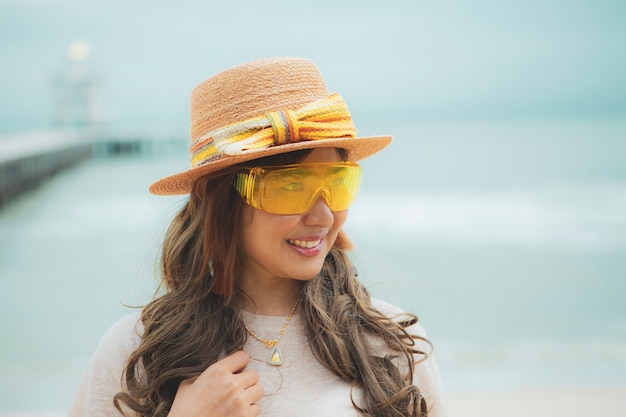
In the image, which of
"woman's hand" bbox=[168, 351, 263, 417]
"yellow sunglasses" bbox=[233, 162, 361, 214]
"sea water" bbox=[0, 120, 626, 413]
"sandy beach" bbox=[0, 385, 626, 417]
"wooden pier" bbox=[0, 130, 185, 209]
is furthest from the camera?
"wooden pier" bbox=[0, 130, 185, 209]

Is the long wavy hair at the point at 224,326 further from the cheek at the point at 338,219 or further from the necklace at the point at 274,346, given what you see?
the cheek at the point at 338,219

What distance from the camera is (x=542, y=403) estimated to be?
483cm

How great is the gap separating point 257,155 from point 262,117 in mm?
106

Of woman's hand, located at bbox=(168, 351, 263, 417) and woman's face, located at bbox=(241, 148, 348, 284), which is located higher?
woman's face, located at bbox=(241, 148, 348, 284)

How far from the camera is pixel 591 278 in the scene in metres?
13.9

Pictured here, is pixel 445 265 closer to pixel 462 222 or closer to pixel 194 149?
pixel 462 222

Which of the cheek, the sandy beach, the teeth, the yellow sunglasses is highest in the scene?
the yellow sunglasses

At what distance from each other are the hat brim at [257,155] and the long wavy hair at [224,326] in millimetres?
37

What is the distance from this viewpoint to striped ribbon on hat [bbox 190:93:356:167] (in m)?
1.46

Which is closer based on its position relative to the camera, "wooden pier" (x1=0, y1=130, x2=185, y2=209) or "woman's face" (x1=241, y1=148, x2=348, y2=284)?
"woman's face" (x1=241, y1=148, x2=348, y2=284)

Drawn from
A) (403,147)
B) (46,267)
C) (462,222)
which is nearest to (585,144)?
(403,147)

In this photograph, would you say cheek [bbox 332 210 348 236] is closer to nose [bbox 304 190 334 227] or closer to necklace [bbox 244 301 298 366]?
nose [bbox 304 190 334 227]

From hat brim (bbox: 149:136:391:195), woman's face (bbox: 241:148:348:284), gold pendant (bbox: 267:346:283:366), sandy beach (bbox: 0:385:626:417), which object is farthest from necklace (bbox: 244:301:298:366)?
sandy beach (bbox: 0:385:626:417)

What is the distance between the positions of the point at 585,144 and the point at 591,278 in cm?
2436
